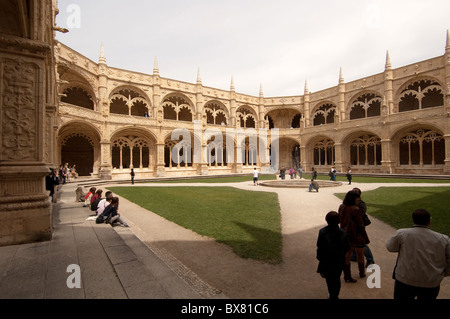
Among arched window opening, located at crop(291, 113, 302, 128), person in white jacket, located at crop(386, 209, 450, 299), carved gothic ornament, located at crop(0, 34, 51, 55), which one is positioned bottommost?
person in white jacket, located at crop(386, 209, 450, 299)

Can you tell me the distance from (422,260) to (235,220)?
4.93m

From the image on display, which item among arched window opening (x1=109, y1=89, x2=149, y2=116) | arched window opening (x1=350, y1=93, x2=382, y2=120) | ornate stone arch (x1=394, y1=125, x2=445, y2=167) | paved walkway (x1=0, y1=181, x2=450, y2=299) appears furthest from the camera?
arched window opening (x1=350, y1=93, x2=382, y2=120)

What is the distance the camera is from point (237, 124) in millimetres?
30703

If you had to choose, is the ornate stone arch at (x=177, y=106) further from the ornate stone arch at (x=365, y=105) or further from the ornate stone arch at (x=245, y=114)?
the ornate stone arch at (x=365, y=105)

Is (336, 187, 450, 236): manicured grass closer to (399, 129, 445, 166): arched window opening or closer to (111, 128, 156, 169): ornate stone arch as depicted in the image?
(399, 129, 445, 166): arched window opening

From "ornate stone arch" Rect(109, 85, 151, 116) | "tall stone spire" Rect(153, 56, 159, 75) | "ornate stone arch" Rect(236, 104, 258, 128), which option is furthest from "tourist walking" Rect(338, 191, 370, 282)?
"ornate stone arch" Rect(236, 104, 258, 128)

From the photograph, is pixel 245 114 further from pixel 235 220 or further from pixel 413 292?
pixel 413 292

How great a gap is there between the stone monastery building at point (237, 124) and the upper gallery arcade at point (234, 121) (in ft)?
0.32

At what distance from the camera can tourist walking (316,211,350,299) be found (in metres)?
2.69

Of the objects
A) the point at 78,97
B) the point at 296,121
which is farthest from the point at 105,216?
the point at 296,121

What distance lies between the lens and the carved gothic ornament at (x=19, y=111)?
4273mm

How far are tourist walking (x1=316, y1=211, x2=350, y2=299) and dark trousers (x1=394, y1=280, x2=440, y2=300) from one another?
1.74ft

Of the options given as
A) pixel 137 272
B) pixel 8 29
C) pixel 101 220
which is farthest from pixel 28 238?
pixel 8 29
